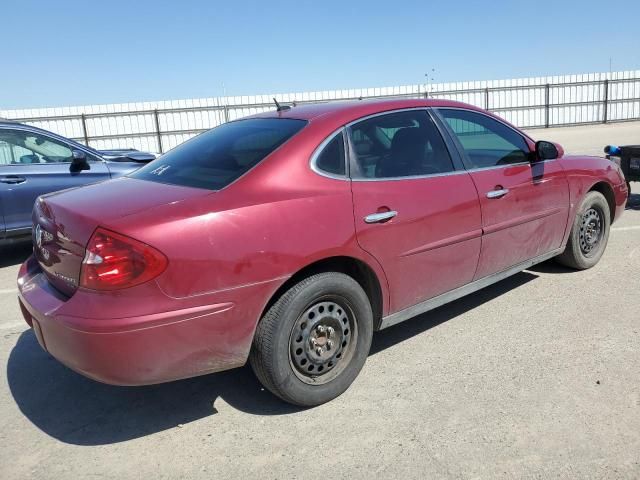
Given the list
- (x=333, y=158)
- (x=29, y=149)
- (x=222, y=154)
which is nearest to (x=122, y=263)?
(x=222, y=154)

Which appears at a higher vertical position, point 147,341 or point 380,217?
point 380,217

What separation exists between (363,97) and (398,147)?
2258 centimetres

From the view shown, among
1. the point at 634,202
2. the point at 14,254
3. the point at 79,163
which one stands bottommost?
the point at 634,202

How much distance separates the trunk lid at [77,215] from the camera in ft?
8.42

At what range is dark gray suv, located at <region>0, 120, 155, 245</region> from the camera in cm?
A: 607

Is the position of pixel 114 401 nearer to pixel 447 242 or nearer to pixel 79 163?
pixel 447 242

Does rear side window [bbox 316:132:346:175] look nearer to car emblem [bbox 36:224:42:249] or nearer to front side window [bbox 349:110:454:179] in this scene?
front side window [bbox 349:110:454:179]

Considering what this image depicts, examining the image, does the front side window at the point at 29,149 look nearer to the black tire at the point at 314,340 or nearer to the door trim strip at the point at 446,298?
the black tire at the point at 314,340

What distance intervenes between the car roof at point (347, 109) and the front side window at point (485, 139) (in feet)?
0.54

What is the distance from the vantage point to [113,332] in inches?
93.2

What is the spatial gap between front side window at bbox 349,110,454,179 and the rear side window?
3.4 inches

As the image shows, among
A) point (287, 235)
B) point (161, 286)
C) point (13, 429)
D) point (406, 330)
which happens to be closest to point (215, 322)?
point (161, 286)

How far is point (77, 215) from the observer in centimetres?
266

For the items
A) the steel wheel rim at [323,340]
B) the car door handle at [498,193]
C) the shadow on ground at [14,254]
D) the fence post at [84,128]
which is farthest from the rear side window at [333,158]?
the fence post at [84,128]
